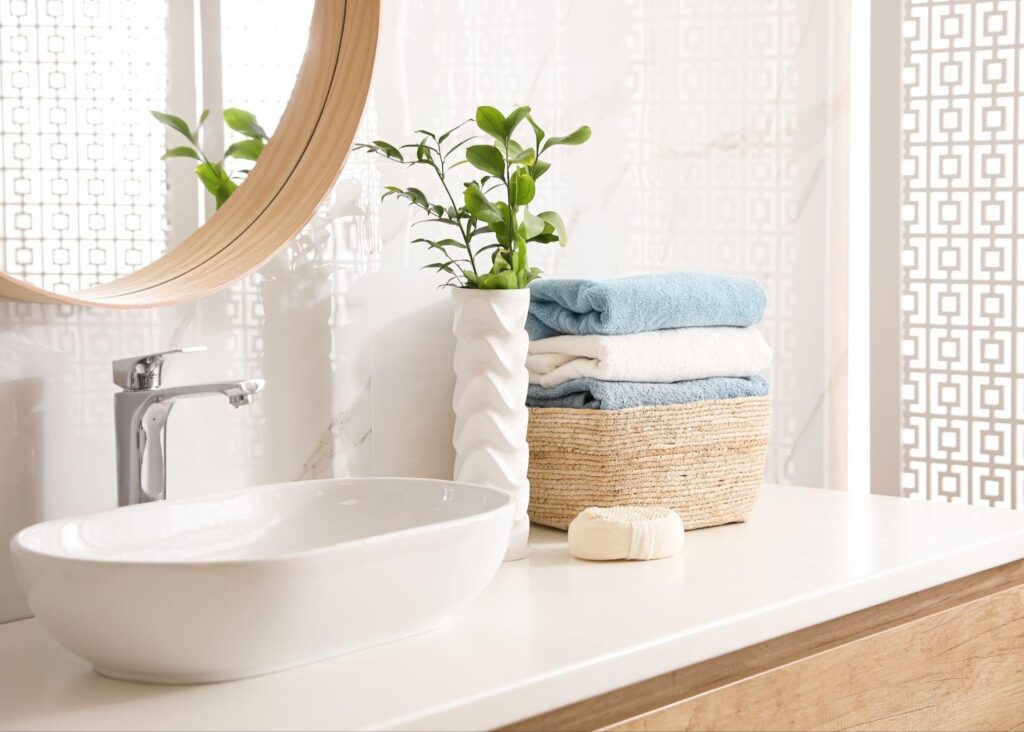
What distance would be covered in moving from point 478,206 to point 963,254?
1.04 meters

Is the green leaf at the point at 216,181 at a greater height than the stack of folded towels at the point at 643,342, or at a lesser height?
greater

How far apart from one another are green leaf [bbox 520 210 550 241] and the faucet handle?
41cm

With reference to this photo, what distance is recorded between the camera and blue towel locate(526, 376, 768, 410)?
Answer: 1.45m

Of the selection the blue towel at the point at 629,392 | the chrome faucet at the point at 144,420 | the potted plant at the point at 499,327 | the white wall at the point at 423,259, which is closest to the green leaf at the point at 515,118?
the potted plant at the point at 499,327

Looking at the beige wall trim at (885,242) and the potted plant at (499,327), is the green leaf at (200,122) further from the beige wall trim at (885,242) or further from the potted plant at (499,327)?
the beige wall trim at (885,242)

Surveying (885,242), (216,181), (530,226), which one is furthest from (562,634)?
(885,242)

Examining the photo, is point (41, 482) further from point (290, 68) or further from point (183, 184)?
point (290, 68)

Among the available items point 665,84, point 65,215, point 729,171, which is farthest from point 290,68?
point 729,171

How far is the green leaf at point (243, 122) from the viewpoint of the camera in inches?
52.1

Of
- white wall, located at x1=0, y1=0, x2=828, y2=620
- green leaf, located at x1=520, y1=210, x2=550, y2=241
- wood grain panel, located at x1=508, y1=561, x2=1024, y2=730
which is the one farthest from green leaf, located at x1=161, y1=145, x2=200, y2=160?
wood grain panel, located at x1=508, y1=561, x2=1024, y2=730

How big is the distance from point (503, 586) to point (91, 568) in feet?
1.56

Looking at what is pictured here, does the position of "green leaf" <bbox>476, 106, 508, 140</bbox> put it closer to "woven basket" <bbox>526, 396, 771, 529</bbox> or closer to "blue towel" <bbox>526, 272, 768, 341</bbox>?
"blue towel" <bbox>526, 272, 768, 341</bbox>

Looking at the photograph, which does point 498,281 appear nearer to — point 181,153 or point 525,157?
point 525,157

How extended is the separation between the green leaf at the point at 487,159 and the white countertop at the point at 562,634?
45 cm
